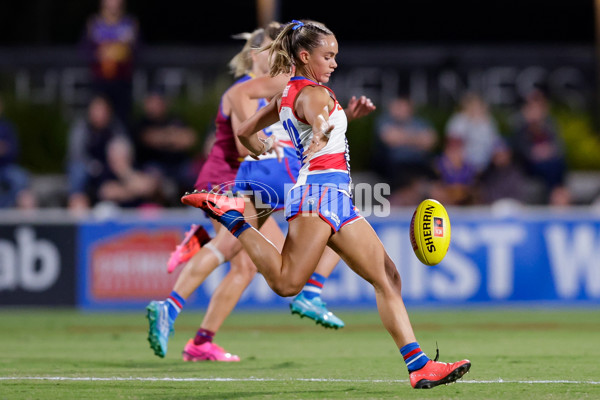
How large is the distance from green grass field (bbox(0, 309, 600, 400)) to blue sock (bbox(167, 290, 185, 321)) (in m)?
0.40

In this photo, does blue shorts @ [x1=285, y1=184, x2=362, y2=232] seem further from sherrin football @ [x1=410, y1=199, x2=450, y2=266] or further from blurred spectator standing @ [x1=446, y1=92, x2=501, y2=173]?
blurred spectator standing @ [x1=446, y1=92, x2=501, y2=173]

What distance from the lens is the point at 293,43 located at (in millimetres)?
6469

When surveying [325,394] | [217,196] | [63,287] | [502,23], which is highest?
[502,23]

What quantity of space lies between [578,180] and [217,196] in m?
11.0

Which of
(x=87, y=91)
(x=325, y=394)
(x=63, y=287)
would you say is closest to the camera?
(x=325, y=394)

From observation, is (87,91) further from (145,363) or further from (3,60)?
(145,363)

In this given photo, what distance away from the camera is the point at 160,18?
21.2 m

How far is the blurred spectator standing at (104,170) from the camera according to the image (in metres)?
14.7

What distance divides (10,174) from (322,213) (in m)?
9.65

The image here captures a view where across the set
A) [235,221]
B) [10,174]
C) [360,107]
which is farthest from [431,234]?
[10,174]

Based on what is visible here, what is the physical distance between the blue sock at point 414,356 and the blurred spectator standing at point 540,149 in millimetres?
9624

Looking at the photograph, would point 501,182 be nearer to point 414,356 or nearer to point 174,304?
point 174,304

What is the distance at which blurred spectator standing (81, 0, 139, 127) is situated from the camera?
15469mm

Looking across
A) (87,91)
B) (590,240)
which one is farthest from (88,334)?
(87,91)
